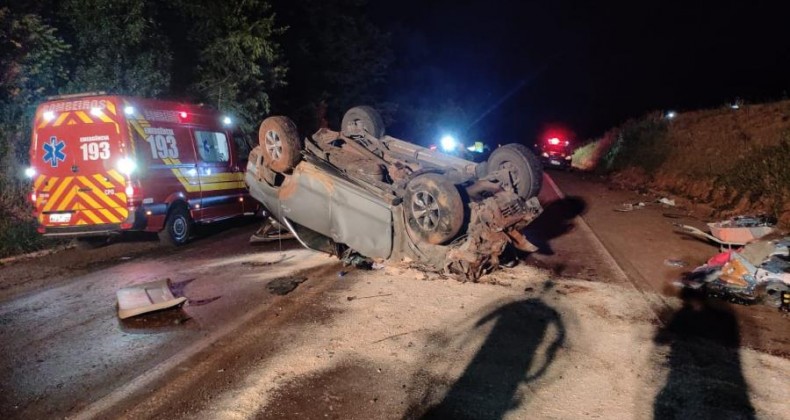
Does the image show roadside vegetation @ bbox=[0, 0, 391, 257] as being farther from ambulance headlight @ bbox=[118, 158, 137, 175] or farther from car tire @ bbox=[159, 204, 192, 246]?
ambulance headlight @ bbox=[118, 158, 137, 175]

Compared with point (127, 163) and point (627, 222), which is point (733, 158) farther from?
point (127, 163)

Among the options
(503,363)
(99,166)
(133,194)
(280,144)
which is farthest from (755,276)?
(99,166)

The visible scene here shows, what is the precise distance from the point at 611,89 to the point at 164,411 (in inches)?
2296

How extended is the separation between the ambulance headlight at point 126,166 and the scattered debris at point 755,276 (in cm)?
734

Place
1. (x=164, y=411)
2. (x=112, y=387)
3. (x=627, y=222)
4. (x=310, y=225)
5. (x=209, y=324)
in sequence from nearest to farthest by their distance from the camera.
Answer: (x=164, y=411)
(x=112, y=387)
(x=209, y=324)
(x=310, y=225)
(x=627, y=222)

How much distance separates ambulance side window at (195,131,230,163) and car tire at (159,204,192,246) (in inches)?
39.6

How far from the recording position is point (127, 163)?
7.30 meters

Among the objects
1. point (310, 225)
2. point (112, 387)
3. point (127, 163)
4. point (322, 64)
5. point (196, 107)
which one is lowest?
point (112, 387)

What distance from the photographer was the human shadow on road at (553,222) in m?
8.43

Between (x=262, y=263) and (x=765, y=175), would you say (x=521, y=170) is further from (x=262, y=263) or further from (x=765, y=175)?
(x=765, y=175)

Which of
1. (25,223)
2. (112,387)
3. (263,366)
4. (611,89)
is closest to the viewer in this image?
(112,387)

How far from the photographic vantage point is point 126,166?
288 inches

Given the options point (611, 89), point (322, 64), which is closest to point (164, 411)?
point (322, 64)

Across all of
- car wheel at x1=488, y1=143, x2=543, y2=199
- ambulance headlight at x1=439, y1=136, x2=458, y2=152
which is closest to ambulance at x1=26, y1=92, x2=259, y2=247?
car wheel at x1=488, y1=143, x2=543, y2=199
